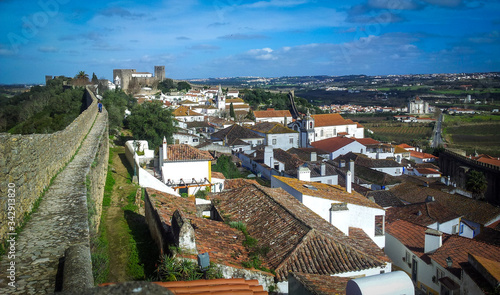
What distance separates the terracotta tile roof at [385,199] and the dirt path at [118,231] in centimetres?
1221

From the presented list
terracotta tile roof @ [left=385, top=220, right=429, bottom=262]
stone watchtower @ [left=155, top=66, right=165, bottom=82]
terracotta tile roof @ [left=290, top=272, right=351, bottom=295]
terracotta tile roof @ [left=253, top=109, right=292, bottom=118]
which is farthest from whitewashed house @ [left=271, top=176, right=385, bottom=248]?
stone watchtower @ [left=155, top=66, right=165, bottom=82]

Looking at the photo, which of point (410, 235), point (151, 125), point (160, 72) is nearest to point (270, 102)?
point (160, 72)

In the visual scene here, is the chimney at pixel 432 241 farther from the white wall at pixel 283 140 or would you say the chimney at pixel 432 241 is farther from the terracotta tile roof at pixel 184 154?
the white wall at pixel 283 140

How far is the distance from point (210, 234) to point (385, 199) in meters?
15.3

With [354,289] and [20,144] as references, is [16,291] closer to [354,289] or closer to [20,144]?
[20,144]

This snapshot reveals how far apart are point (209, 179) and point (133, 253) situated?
32.7ft

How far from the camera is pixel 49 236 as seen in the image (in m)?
4.93

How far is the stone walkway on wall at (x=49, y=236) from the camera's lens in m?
3.80

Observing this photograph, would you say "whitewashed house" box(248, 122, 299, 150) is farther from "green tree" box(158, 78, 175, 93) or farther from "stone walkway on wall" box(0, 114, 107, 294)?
"green tree" box(158, 78, 175, 93)

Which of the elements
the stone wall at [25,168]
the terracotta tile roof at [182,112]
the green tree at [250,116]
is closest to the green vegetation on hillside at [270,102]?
the green tree at [250,116]

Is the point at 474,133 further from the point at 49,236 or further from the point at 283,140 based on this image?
the point at 49,236

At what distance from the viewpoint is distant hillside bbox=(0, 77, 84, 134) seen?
2477cm

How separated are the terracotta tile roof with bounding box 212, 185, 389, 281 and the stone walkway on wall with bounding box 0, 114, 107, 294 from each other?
339 cm

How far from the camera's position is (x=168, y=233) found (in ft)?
21.0
